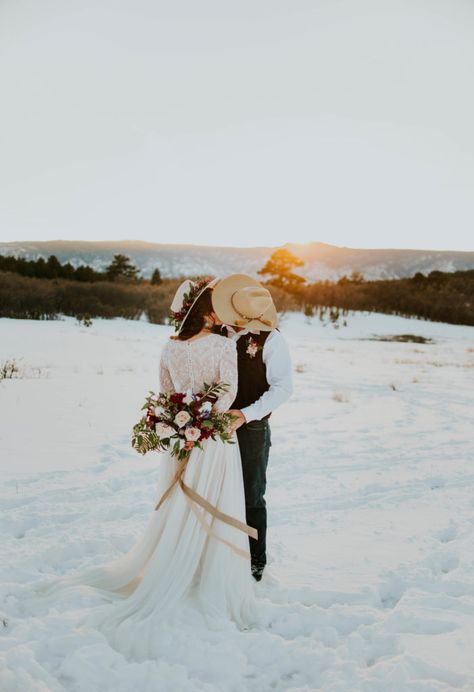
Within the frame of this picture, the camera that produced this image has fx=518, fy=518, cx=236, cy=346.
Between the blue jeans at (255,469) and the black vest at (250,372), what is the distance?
183 mm

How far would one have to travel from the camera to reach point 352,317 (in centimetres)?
3706

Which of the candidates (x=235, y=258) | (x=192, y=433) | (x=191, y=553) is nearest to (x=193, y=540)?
(x=191, y=553)

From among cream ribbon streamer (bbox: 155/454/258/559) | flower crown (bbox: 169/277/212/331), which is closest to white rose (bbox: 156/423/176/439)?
cream ribbon streamer (bbox: 155/454/258/559)

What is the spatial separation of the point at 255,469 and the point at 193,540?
0.63m

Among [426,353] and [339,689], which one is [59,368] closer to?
[339,689]

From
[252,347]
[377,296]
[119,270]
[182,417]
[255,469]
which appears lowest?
[255,469]

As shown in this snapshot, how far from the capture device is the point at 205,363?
3.31 metres

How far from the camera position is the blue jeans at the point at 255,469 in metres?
3.62

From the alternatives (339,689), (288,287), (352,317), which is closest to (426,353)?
(352,317)

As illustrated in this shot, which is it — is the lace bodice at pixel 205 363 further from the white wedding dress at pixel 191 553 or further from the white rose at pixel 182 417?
the white rose at pixel 182 417

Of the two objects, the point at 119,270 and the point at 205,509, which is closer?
the point at 205,509

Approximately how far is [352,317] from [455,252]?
11545 cm

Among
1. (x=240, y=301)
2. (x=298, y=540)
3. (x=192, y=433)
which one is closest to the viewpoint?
(x=192, y=433)

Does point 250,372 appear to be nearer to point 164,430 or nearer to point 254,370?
point 254,370
